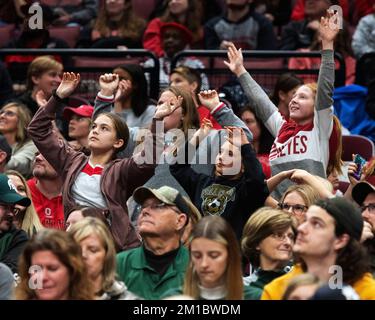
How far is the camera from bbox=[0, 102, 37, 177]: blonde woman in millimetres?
11109

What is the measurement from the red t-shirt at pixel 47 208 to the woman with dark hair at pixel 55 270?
9.56 feet

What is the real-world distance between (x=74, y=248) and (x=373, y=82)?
17.2 feet

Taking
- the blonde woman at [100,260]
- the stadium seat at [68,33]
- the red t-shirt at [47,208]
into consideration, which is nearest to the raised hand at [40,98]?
the red t-shirt at [47,208]

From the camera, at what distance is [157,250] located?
7.90 meters

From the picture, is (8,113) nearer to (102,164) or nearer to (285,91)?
(102,164)

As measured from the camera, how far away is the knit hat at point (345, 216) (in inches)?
281

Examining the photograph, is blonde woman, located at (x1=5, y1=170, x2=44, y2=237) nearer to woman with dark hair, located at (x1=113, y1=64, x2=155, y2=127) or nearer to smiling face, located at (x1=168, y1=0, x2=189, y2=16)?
woman with dark hair, located at (x1=113, y1=64, x2=155, y2=127)

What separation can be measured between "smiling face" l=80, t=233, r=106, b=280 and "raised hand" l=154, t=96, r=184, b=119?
180 cm

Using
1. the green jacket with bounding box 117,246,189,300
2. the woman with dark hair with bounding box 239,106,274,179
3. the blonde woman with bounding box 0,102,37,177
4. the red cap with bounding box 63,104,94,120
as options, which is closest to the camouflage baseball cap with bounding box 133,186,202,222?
the green jacket with bounding box 117,246,189,300

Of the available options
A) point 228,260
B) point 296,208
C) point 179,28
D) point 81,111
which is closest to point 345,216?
point 228,260

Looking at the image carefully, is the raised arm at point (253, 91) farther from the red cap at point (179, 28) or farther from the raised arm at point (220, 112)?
the red cap at point (179, 28)

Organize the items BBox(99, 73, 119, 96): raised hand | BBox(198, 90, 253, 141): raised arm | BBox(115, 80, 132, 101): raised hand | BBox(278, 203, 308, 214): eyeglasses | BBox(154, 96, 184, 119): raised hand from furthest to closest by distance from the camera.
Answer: BBox(115, 80, 132, 101): raised hand, BBox(99, 73, 119, 96): raised hand, BBox(198, 90, 253, 141): raised arm, BBox(154, 96, 184, 119): raised hand, BBox(278, 203, 308, 214): eyeglasses
